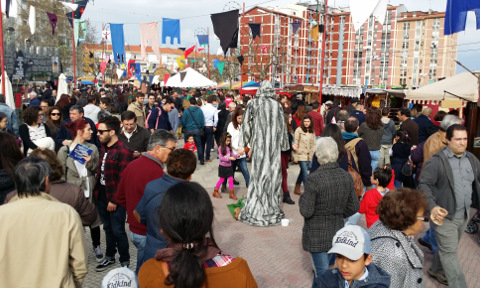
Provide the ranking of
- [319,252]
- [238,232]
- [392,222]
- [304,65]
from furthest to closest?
[304,65], [238,232], [319,252], [392,222]

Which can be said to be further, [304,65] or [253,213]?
[304,65]

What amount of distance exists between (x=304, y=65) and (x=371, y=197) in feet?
325

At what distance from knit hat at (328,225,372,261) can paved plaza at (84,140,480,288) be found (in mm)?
2516

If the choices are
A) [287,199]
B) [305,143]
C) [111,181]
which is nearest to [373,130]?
[305,143]

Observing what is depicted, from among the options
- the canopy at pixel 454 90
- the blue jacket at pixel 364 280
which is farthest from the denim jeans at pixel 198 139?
the blue jacket at pixel 364 280

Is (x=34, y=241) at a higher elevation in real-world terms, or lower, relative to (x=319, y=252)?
higher

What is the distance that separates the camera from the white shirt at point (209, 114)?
11227mm

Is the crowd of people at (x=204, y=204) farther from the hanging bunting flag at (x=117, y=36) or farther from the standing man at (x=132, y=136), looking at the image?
the hanging bunting flag at (x=117, y=36)

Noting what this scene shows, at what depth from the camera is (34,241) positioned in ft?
7.82

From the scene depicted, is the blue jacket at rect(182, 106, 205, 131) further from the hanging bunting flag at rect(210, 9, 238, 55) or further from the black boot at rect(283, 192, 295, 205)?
the black boot at rect(283, 192, 295, 205)

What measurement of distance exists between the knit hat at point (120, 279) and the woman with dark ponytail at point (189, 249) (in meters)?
0.12

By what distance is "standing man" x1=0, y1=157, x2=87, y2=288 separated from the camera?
236 centimetres

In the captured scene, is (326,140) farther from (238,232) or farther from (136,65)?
(136,65)

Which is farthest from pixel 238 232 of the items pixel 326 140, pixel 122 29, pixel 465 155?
pixel 122 29
